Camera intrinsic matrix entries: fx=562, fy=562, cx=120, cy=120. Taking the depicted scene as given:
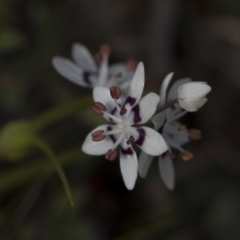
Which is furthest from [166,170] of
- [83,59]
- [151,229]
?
[151,229]

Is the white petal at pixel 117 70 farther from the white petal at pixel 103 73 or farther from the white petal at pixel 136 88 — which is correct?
the white petal at pixel 136 88

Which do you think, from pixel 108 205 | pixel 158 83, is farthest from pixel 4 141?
pixel 158 83

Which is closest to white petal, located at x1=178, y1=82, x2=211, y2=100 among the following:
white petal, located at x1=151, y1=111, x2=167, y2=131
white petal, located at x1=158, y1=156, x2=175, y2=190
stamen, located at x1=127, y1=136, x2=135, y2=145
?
white petal, located at x1=151, y1=111, x2=167, y2=131

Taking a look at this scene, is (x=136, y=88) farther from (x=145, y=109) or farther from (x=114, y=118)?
(x=114, y=118)

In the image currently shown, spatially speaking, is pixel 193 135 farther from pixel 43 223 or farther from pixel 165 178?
pixel 43 223

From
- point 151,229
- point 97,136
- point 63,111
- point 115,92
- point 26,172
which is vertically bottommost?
point 151,229

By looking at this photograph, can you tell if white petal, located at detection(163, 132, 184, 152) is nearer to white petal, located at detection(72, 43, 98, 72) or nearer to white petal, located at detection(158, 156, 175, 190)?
white petal, located at detection(158, 156, 175, 190)

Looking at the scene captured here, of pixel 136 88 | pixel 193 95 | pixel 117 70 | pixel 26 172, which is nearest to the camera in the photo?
pixel 193 95
